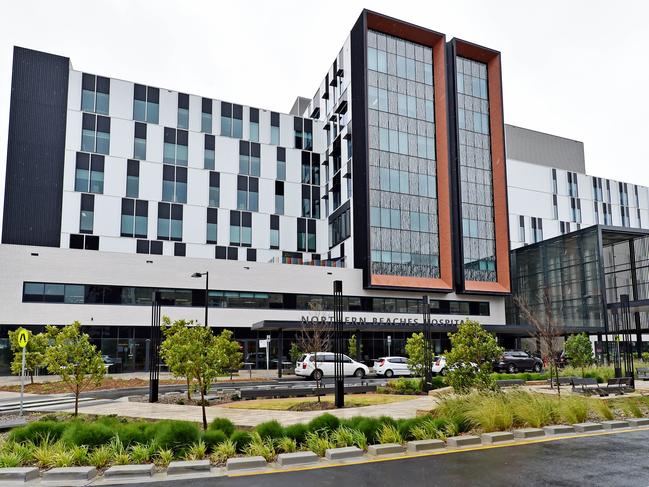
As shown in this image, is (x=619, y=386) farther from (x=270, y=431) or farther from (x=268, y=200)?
(x=268, y=200)

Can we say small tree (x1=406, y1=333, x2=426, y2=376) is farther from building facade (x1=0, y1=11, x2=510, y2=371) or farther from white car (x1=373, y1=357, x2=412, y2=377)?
building facade (x1=0, y1=11, x2=510, y2=371)

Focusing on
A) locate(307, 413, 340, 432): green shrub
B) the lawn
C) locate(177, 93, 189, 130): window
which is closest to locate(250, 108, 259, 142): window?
locate(177, 93, 189, 130): window

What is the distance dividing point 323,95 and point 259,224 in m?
16.6

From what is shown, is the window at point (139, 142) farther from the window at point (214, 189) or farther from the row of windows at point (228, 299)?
the row of windows at point (228, 299)

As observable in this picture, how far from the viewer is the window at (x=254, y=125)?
5522 cm

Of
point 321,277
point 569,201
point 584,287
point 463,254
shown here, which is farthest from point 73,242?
point 569,201

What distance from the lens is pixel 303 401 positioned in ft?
64.2

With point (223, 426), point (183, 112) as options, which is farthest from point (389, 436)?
point (183, 112)

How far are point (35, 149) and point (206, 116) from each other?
50.7 ft

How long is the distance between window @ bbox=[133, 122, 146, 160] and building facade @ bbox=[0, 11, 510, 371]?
17cm

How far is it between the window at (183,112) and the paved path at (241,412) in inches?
1466

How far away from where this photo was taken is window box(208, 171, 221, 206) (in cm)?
5250

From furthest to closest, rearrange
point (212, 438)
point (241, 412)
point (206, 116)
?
point (206, 116), point (241, 412), point (212, 438)

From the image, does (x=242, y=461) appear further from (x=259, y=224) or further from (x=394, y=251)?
(x=259, y=224)
